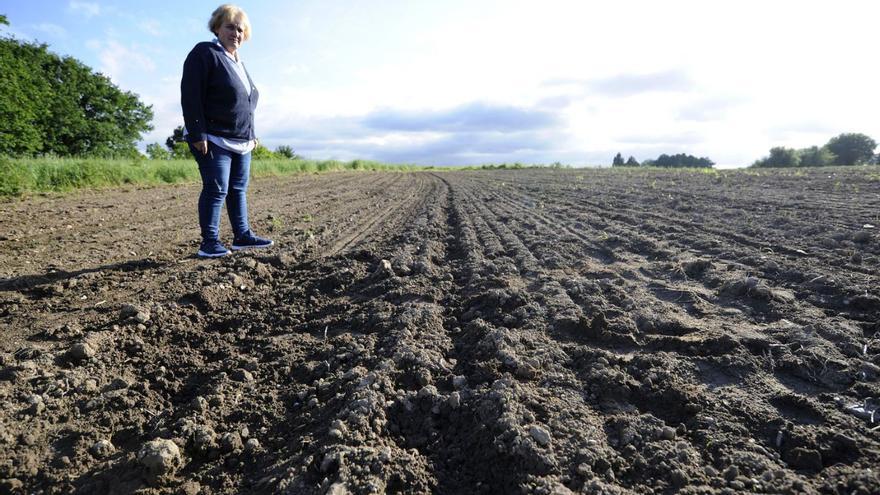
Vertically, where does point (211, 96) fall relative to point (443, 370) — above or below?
above

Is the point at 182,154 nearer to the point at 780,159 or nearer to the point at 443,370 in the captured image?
the point at 443,370

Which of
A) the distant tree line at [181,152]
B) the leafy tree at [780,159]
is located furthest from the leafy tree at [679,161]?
the distant tree line at [181,152]

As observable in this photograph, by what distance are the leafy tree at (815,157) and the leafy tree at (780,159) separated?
0.68 meters

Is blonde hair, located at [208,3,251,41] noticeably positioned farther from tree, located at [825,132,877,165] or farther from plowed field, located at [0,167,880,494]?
tree, located at [825,132,877,165]

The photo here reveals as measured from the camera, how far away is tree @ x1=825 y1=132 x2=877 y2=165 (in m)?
45.0

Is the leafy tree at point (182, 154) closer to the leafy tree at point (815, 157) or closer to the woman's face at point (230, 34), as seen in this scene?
the woman's face at point (230, 34)

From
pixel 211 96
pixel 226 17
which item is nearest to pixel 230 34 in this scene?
pixel 226 17

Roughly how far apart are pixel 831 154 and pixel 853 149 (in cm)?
A: 496

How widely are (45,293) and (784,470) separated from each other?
13.8 ft

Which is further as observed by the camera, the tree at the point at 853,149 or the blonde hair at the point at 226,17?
the tree at the point at 853,149

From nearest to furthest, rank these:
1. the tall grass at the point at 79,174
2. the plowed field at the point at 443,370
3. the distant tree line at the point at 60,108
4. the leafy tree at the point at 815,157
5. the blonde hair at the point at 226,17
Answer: the plowed field at the point at 443,370, the blonde hair at the point at 226,17, the tall grass at the point at 79,174, the distant tree line at the point at 60,108, the leafy tree at the point at 815,157

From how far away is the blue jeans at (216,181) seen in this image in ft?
12.8

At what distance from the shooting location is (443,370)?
83.4 inches

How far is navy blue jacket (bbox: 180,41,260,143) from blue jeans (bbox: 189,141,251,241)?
19 cm
